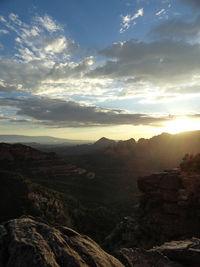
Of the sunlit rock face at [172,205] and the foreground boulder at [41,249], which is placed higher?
the foreground boulder at [41,249]

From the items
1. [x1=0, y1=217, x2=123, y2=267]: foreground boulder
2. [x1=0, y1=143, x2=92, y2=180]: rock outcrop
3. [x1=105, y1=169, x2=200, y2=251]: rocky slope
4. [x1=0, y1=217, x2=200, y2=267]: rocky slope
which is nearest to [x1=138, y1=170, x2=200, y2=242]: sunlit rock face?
[x1=105, y1=169, x2=200, y2=251]: rocky slope

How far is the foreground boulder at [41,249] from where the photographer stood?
4.13 meters

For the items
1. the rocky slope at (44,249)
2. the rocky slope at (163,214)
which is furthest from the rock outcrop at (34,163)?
the rocky slope at (44,249)

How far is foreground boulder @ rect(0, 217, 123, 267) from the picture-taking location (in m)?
4.13

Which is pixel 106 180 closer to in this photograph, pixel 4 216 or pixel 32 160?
pixel 32 160

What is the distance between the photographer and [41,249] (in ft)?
14.4

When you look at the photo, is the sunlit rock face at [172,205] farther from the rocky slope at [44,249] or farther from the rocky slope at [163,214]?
the rocky slope at [44,249]

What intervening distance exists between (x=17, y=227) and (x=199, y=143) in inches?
6190

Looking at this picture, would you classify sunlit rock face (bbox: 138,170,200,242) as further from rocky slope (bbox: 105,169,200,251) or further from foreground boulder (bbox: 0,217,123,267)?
foreground boulder (bbox: 0,217,123,267)

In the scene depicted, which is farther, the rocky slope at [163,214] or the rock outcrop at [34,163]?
the rock outcrop at [34,163]

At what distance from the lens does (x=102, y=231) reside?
4044cm

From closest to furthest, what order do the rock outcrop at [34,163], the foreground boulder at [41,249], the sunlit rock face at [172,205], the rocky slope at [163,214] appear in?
the foreground boulder at [41,249] → the sunlit rock face at [172,205] → the rocky slope at [163,214] → the rock outcrop at [34,163]

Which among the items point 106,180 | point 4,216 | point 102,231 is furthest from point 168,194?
point 106,180

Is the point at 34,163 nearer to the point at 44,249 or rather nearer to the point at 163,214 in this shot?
the point at 163,214
